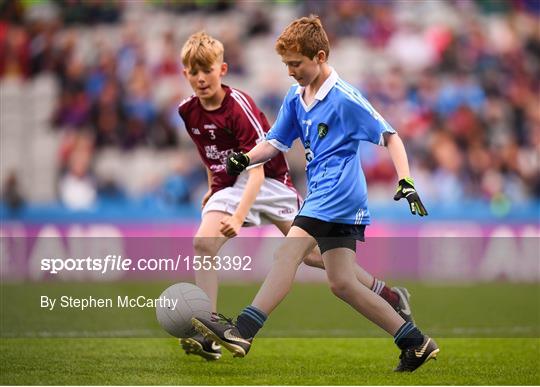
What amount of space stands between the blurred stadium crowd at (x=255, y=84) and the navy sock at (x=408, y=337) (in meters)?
9.37

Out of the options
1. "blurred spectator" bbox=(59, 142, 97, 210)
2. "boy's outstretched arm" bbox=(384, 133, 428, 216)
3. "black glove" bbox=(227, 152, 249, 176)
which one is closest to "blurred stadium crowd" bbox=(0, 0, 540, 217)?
"blurred spectator" bbox=(59, 142, 97, 210)

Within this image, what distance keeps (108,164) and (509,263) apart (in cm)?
601

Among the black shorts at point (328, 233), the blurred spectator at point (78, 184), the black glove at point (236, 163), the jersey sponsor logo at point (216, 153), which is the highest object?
the black glove at point (236, 163)

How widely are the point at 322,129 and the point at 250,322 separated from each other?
122 centimetres

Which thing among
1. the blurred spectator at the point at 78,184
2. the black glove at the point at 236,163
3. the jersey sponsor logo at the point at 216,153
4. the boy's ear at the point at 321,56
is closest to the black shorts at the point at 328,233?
the black glove at the point at 236,163

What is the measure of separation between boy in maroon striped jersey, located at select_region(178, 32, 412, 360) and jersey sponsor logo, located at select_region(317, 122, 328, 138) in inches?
31.0

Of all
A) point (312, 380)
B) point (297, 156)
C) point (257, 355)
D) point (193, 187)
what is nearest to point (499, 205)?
point (297, 156)

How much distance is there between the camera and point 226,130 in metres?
7.80

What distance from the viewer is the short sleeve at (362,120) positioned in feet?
21.8

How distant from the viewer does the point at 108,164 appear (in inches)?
667

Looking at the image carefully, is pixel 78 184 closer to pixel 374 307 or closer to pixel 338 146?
pixel 338 146

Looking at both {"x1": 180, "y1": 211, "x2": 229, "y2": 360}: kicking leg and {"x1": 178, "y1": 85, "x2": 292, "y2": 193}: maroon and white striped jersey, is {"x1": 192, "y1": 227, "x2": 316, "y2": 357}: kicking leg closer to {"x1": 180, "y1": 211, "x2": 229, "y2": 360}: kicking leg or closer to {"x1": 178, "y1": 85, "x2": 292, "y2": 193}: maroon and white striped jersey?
{"x1": 180, "y1": 211, "x2": 229, "y2": 360}: kicking leg

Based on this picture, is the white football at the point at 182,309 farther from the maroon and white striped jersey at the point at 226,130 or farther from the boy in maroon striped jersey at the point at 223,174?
the maroon and white striped jersey at the point at 226,130

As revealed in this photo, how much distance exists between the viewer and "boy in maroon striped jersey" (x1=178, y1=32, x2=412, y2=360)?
7449 mm
